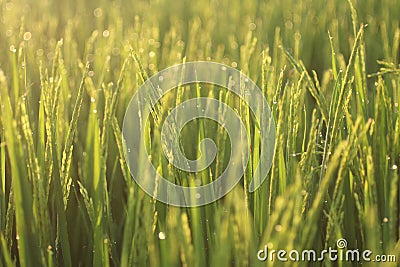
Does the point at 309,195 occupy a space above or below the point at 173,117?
below

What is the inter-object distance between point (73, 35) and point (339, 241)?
3.49ft

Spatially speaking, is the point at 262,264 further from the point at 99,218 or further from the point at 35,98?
the point at 35,98


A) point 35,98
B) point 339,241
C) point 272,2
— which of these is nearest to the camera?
point 339,241

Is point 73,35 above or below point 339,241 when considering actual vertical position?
above

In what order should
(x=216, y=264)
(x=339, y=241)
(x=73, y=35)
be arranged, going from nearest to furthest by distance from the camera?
1. (x=216, y=264)
2. (x=339, y=241)
3. (x=73, y=35)

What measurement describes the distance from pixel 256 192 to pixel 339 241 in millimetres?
100

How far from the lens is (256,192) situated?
592 mm

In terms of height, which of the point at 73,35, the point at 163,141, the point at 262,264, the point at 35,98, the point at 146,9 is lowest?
the point at 262,264

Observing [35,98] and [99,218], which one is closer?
[99,218]

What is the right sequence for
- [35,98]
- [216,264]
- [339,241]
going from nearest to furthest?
[216,264] → [339,241] → [35,98]

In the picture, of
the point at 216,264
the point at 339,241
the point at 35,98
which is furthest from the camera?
the point at 35,98

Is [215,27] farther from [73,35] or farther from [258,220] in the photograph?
[258,220]

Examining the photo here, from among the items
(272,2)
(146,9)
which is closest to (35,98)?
(146,9)

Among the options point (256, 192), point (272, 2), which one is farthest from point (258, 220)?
point (272, 2)
